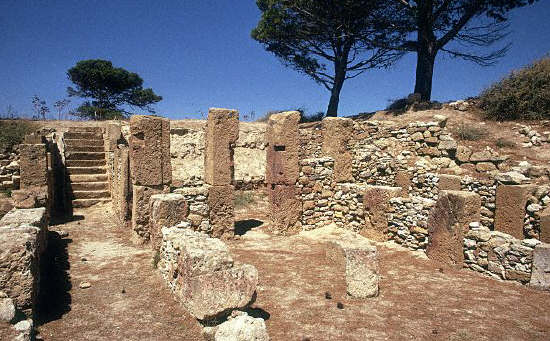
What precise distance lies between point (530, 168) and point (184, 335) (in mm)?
9408

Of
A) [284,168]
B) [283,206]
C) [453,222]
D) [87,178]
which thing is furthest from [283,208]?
[87,178]

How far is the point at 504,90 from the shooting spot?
14.6 metres

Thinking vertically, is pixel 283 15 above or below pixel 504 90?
above

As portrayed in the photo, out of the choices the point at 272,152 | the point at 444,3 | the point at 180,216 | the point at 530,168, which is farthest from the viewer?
the point at 444,3

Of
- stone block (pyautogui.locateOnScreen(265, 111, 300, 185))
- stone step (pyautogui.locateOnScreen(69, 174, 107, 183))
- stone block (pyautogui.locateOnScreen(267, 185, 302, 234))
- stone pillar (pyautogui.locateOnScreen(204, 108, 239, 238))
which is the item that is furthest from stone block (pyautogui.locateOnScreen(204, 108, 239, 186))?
stone step (pyautogui.locateOnScreen(69, 174, 107, 183))

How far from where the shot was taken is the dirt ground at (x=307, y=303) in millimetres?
4547

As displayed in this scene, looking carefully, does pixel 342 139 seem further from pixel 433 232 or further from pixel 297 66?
pixel 297 66

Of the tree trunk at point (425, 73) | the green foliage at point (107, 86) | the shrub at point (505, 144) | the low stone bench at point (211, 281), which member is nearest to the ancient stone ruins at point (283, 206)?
the low stone bench at point (211, 281)

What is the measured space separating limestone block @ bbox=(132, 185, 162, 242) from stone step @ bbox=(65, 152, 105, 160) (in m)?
7.38

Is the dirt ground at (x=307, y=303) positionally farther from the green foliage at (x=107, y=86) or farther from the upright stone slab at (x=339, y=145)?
the green foliage at (x=107, y=86)

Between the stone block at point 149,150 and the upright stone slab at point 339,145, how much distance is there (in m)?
5.02

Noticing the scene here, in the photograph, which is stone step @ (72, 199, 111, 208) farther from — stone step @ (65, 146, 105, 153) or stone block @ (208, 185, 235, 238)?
stone block @ (208, 185, 235, 238)

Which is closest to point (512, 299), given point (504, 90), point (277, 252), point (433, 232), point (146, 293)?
point (433, 232)

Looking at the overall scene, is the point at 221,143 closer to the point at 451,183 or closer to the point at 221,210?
the point at 221,210
